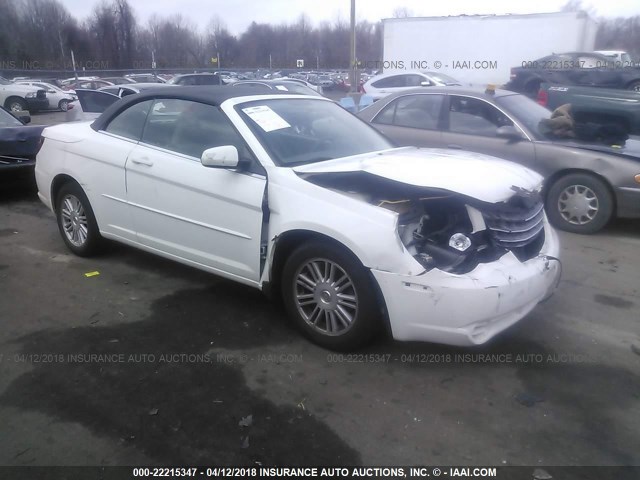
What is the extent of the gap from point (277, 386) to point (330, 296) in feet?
2.09

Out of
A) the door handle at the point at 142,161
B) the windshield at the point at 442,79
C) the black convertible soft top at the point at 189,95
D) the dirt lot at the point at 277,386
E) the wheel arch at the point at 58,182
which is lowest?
the dirt lot at the point at 277,386

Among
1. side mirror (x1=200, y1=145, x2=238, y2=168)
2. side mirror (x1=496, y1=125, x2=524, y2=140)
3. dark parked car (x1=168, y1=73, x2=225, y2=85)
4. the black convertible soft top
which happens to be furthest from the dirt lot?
dark parked car (x1=168, y1=73, x2=225, y2=85)

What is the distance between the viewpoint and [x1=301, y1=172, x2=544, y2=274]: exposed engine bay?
3148 millimetres

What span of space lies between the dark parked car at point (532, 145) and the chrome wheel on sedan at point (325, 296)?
252cm

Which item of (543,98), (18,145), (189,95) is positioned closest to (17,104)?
(18,145)

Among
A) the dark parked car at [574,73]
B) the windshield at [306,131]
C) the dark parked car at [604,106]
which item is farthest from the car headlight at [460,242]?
the dark parked car at [574,73]

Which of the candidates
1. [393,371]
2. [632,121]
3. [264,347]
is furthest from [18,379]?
[632,121]

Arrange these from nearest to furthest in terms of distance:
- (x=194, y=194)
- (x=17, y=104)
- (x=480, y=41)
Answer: (x=194, y=194) → (x=480, y=41) → (x=17, y=104)

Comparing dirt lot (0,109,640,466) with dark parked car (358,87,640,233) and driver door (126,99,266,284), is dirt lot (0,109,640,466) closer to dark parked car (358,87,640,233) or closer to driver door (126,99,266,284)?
driver door (126,99,266,284)

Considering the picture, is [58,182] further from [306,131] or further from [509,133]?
[509,133]

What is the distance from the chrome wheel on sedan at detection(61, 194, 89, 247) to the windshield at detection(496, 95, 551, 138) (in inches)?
187

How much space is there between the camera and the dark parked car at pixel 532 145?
5738 mm

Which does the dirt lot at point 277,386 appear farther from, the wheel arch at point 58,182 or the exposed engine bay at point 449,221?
the wheel arch at point 58,182

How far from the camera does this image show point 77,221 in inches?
198
